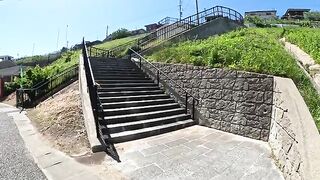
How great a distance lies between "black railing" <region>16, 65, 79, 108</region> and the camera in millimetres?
12875

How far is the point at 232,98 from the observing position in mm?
6980

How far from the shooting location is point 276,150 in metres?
5.17

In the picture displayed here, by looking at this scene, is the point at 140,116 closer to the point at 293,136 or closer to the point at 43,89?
the point at 293,136

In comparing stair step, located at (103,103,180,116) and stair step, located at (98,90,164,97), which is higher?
stair step, located at (98,90,164,97)

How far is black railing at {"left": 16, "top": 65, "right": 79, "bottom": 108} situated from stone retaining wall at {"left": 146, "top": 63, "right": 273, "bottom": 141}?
7392mm

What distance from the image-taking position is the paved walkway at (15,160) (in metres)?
Answer: 4.25

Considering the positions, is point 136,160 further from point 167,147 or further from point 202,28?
point 202,28

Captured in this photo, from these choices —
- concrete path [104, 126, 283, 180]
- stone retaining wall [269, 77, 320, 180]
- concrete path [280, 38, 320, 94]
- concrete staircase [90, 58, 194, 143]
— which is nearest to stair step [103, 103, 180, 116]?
concrete staircase [90, 58, 194, 143]

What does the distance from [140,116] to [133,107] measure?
0.58 metres

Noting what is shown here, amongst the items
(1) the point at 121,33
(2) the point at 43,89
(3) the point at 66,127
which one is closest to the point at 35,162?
(3) the point at 66,127

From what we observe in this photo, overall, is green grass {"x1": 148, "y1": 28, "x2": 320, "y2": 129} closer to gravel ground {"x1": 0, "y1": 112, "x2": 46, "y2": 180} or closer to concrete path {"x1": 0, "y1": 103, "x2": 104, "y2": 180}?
concrete path {"x1": 0, "y1": 103, "x2": 104, "y2": 180}

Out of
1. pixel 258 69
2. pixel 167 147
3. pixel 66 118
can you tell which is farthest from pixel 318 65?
pixel 66 118

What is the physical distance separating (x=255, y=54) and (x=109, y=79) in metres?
5.21

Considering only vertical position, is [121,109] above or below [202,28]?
below
